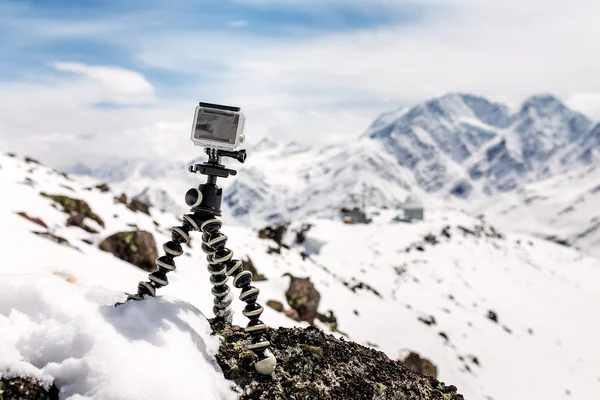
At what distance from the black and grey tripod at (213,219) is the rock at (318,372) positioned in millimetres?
259

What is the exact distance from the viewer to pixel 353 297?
72.8ft

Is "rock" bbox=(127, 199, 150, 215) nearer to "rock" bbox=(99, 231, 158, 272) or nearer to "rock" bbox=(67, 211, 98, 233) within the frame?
"rock" bbox=(67, 211, 98, 233)

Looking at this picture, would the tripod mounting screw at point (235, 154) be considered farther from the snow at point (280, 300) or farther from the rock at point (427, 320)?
→ the rock at point (427, 320)

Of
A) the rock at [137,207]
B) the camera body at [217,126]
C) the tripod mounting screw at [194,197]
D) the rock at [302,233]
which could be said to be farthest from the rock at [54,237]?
the rock at [302,233]

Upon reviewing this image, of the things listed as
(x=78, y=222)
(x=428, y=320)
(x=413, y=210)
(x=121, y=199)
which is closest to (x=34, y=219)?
(x=78, y=222)

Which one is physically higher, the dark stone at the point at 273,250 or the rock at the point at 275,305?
the rock at the point at 275,305

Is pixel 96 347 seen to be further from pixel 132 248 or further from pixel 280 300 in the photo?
pixel 280 300

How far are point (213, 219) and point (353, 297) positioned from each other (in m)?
18.6

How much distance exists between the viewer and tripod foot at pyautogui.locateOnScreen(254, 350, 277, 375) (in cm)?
421

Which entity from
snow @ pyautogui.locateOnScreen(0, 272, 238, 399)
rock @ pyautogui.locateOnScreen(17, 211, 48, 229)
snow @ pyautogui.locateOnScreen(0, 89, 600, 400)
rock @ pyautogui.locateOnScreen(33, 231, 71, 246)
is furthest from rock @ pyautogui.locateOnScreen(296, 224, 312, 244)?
snow @ pyautogui.locateOnScreen(0, 272, 238, 399)

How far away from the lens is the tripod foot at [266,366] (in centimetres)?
421

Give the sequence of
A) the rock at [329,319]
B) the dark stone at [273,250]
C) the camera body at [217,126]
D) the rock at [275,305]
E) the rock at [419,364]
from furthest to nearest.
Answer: the dark stone at [273,250]
the rock at [329,319]
the rock at [419,364]
the rock at [275,305]
the camera body at [217,126]

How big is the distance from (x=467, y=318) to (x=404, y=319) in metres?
12.1

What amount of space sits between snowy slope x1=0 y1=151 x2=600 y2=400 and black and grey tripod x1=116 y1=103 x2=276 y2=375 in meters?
0.44
